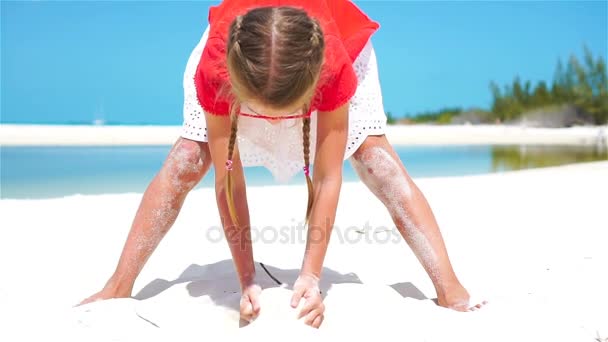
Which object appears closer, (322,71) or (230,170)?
(322,71)

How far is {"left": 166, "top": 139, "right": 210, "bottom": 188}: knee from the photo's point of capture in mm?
2125

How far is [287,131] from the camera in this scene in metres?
2.15

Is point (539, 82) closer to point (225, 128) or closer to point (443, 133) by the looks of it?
point (443, 133)

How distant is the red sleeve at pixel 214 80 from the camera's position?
1.77 metres

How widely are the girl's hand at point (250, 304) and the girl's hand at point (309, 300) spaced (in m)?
0.13

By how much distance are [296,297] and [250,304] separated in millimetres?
173

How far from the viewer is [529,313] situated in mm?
1855

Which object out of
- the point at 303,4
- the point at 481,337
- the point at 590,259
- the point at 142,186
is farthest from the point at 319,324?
the point at 142,186

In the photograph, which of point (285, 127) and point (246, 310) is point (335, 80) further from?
point (246, 310)

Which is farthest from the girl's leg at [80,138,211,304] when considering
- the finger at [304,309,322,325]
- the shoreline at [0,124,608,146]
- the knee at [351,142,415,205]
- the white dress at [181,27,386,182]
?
the shoreline at [0,124,608,146]

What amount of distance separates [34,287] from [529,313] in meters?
1.98

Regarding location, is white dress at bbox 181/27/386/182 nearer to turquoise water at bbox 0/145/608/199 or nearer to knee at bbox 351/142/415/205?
knee at bbox 351/142/415/205

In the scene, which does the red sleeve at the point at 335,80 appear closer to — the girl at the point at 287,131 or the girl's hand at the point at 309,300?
the girl at the point at 287,131

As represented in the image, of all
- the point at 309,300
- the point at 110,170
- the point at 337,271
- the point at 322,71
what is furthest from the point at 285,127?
the point at 110,170
